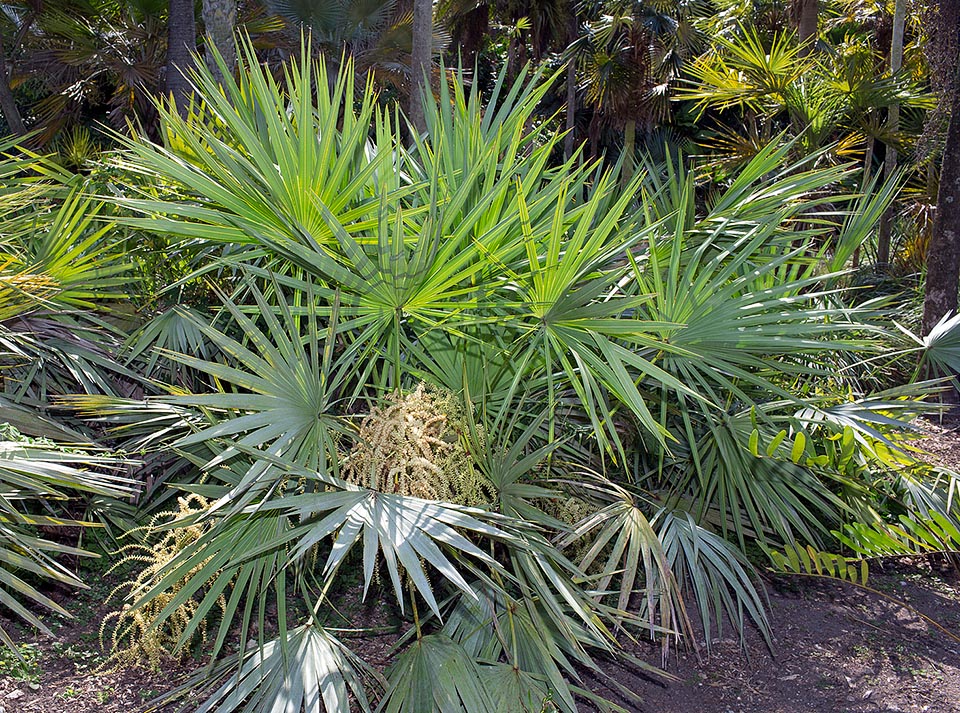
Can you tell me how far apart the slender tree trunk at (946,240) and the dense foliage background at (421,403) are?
311cm

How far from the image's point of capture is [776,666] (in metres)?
3.57

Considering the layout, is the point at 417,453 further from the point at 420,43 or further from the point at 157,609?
the point at 420,43

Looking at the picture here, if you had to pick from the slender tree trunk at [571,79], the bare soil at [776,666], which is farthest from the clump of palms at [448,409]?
the slender tree trunk at [571,79]

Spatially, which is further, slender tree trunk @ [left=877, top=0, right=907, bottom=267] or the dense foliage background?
slender tree trunk @ [left=877, top=0, right=907, bottom=267]

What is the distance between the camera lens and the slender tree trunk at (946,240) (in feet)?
22.3

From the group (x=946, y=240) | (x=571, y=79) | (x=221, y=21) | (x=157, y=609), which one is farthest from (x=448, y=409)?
(x=571, y=79)

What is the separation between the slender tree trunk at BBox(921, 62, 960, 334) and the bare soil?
360 centimetres

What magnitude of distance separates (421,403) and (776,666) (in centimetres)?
203

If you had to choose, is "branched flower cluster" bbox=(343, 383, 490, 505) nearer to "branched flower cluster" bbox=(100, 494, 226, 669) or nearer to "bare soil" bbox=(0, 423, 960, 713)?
"branched flower cluster" bbox=(100, 494, 226, 669)

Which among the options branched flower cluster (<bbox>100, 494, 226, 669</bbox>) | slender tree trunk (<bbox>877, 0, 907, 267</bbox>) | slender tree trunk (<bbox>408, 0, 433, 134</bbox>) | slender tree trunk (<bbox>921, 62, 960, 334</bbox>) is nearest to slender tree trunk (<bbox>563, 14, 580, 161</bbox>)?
slender tree trunk (<bbox>877, 0, 907, 267</bbox>)

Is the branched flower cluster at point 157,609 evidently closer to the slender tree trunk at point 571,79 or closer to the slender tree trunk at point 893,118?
the slender tree trunk at point 893,118

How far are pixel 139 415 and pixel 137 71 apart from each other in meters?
9.60

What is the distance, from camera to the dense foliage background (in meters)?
2.58

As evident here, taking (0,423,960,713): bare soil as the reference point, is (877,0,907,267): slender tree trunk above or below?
above
